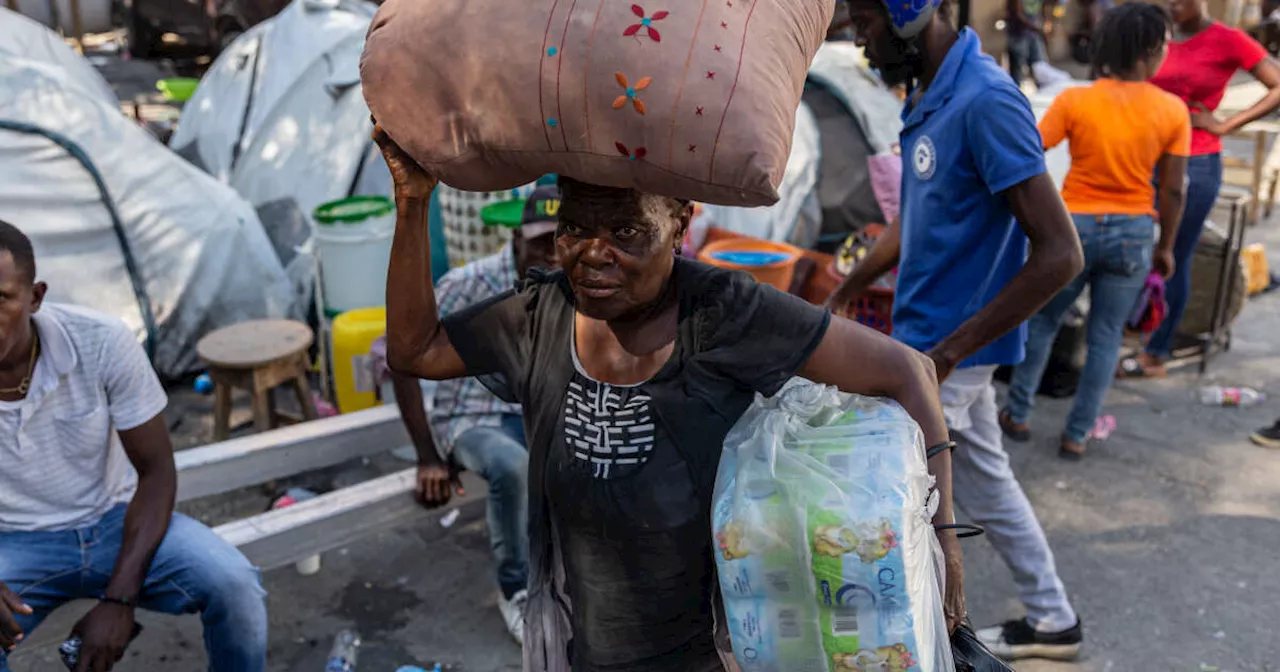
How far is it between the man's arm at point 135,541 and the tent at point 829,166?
398cm

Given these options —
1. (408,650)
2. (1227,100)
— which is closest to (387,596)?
(408,650)

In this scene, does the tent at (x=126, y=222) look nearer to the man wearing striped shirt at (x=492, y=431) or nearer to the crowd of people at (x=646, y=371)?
the crowd of people at (x=646, y=371)

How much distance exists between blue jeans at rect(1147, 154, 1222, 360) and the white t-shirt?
16.1ft

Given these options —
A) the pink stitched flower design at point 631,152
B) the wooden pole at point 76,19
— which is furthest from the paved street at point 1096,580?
the wooden pole at point 76,19

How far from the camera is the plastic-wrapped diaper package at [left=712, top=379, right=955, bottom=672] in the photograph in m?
1.62

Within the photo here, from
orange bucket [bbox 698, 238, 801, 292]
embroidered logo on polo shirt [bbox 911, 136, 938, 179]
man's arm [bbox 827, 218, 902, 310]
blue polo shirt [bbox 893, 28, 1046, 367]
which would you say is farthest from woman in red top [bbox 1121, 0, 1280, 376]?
embroidered logo on polo shirt [bbox 911, 136, 938, 179]

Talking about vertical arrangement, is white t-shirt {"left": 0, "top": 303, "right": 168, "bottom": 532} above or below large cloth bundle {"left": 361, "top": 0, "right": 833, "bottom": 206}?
below

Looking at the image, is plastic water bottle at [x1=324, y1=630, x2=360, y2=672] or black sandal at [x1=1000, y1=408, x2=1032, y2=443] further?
black sandal at [x1=1000, y1=408, x2=1032, y2=443]

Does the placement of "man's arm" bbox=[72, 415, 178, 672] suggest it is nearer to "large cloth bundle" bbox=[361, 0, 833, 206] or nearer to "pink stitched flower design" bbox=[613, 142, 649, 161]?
"large cloth bundle" bbox=[361, 0, 833, 206]

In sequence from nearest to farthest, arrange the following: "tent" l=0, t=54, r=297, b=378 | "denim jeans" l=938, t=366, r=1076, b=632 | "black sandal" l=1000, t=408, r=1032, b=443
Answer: "denim jeans" l=938, t=366, r=1076, b=632, "black sandal" l=1000, t=408, r=1032, b=443, "tent" l=0, t=54, r=297, b=378

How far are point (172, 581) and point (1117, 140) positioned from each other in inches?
159

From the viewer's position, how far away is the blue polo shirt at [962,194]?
2.59 meters

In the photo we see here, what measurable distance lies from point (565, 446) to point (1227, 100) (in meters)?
13.9

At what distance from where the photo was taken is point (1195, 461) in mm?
4688
